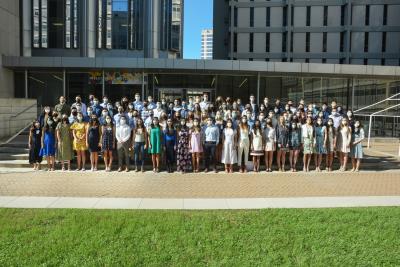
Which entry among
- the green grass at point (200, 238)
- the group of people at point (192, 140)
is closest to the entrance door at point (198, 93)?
the group of people at point (192, 140)

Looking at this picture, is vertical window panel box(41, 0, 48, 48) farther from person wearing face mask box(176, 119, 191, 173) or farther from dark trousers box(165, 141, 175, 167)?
person wearing face mask box(176, 119, 191, 173)

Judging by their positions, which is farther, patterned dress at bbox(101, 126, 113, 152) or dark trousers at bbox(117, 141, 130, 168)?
dark trousers at bbox(117, 141, 130, 168)

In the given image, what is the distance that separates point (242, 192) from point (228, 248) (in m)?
4.15

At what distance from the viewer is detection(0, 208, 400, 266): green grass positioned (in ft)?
19.3

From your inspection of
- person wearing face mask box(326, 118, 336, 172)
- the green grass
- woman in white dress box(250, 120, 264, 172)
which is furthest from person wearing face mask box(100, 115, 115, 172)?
person wearing face mask box(326, 118, 336, 172)

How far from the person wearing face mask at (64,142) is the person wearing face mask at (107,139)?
3.75 ft

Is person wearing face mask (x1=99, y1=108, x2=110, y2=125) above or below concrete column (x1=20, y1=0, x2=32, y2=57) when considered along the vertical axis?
below

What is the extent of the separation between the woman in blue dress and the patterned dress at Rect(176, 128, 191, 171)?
4.16 meters

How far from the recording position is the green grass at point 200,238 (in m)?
5.88

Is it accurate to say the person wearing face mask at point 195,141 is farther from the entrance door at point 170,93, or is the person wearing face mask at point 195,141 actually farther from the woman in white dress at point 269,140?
the entrance door at point 170,93

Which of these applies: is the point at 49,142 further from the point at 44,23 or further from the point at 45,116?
the point at 44,23

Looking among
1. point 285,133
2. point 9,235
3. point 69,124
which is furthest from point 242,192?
point 69,124

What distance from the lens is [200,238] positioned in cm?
667

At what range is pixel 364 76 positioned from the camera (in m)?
25.6
